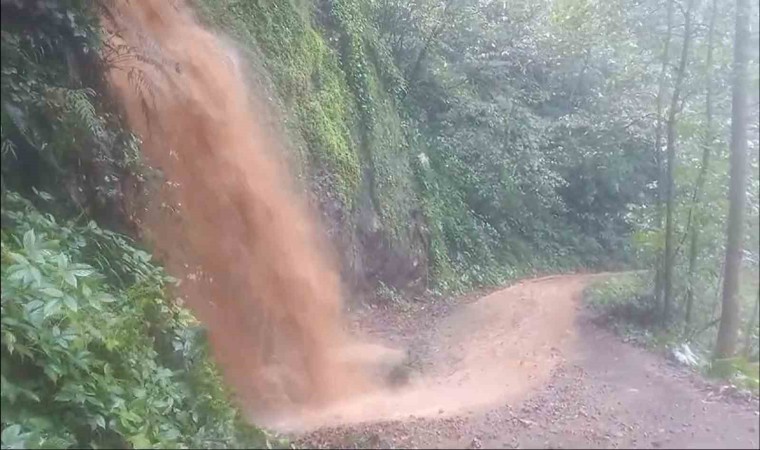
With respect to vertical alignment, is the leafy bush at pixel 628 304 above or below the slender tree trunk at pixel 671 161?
below

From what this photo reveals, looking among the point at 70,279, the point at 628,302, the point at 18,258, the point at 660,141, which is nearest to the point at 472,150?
the point at 660,141

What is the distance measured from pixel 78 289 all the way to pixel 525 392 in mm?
1450

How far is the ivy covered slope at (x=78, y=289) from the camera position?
7.46 feet

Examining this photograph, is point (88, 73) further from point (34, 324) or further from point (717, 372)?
point (717, 372)

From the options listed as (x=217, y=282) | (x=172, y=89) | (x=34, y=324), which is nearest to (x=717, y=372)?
(x=217, y=282)

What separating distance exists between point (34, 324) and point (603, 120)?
1.85m

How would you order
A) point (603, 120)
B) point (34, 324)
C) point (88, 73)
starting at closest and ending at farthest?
point (34, 324) < point (603, 120) < point (88, 73)

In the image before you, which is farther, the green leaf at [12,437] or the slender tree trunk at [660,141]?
the slender tree trunk at [660,141]

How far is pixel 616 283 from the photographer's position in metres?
2.38

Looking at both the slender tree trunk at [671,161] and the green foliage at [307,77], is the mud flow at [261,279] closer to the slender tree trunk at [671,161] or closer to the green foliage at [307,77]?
the green foliage at [307,77]

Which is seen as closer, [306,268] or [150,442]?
[150,442]

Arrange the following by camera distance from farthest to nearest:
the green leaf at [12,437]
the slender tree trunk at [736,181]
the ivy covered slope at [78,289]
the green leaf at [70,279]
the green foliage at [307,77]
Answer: the green foliage at [307,77]
the green leaf at [70,279]
the ivy covered slope at [78,289]
the slender tree trunk at [736,181]
the green leaf at [12,437]

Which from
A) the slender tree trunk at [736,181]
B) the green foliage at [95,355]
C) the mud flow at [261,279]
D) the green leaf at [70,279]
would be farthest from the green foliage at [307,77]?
the slender tree trunk at [736,181]

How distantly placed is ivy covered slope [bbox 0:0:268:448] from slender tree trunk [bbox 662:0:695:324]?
1315mm
